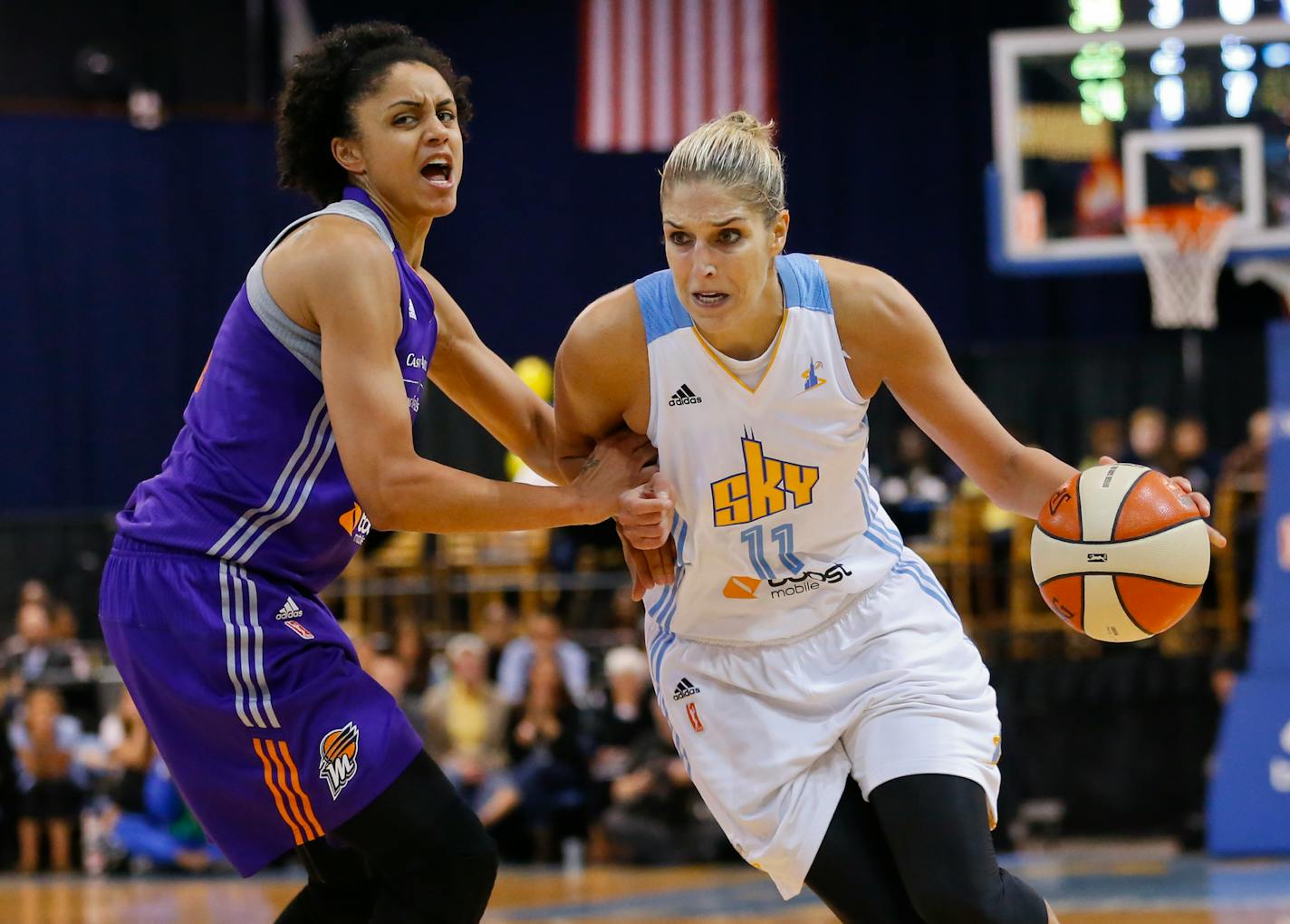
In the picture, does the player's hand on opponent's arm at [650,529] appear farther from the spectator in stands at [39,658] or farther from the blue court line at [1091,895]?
the spectator in stands at [39,658]

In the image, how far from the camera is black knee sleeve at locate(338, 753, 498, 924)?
10.3 ft

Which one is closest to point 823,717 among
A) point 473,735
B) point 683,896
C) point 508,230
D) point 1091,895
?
point 1091,895


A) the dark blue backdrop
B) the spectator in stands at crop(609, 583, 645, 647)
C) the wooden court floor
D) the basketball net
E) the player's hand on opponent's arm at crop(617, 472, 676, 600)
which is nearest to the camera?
the player's hand on opponent's arm at crop(617, 472, 676, 600)

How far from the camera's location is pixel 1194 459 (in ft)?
39.6

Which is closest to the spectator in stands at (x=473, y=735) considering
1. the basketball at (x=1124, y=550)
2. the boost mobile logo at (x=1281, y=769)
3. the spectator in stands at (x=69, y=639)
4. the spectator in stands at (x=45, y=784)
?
the spectator in stands at (x=45, y=784)

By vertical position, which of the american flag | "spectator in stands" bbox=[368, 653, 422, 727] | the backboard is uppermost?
the american flag

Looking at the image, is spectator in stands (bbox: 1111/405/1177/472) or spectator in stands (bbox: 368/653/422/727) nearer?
spectator in stands (bbox: 368/653/422/727)

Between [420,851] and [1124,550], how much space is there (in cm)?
161

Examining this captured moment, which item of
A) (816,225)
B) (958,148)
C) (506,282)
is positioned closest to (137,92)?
(506,282)

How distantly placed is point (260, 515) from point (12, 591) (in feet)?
40.8

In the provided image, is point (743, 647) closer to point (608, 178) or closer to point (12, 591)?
point (12, 591)

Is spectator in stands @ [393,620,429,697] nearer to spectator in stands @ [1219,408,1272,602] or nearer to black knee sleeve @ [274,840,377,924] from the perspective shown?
spectator in stands @ [1219,408,1272,602]

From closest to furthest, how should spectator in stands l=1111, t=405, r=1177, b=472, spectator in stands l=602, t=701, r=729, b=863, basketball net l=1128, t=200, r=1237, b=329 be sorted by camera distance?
spectator in stands l=602, t=701, r=729, b=863 → basketball net l=1128, t=200, r=1237, b=329 → spectator in stands l=1111, t=405, r=1177, b=472

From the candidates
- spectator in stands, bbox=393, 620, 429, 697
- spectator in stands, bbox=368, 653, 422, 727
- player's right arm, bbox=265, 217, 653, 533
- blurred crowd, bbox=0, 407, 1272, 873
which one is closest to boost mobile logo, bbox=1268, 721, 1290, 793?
blurred crowd, bbox=0, 407, 1272, 873
